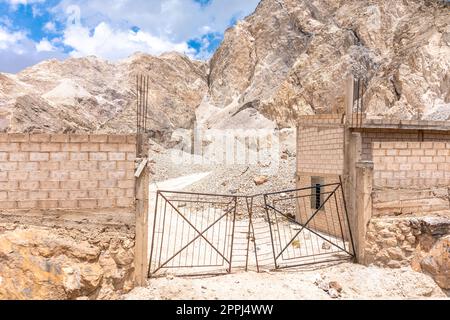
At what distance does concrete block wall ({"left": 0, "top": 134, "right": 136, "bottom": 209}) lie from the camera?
635 cm

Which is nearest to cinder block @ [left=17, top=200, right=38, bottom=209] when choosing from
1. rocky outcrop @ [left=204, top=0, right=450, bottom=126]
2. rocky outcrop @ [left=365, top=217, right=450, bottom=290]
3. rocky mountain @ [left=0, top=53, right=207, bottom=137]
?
rocky outcrop @ [left=365, top=217, right=450, bottom=290]

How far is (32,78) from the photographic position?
4741cm

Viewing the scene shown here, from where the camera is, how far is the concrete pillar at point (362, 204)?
823cm

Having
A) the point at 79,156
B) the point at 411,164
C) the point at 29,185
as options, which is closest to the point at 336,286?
the point at 411,164

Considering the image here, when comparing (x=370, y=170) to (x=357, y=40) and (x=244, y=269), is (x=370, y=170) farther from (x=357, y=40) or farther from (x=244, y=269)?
(x=357, y=40)

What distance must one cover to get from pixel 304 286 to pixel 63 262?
4427mm

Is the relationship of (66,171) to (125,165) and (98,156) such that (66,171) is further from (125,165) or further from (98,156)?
(125,165)

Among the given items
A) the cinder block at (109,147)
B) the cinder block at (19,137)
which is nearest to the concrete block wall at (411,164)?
the cinder block at (109,147)

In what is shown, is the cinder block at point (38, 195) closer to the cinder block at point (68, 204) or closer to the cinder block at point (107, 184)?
the cinder block at point (68, 204)

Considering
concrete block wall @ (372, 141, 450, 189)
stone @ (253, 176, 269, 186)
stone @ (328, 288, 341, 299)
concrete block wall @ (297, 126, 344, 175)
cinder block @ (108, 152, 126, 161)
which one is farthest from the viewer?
stone @ (253, 176, 269, 186)

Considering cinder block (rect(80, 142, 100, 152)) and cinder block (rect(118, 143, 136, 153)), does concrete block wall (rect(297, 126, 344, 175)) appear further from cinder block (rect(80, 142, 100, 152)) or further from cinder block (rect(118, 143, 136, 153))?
cinder block (rect(80, 142, 100, 152))

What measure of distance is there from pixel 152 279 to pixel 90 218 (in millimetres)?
1714

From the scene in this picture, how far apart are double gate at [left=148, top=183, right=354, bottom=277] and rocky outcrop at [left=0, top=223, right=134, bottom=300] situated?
81cm
